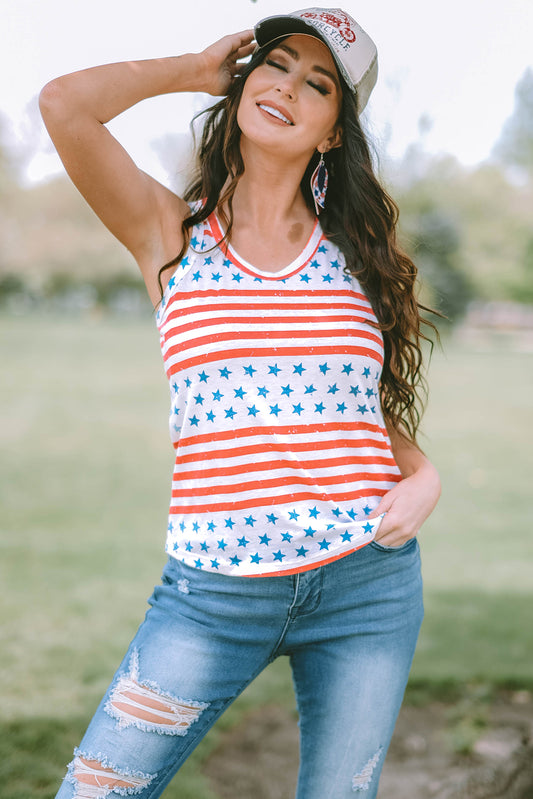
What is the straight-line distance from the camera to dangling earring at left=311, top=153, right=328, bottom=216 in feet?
6.46

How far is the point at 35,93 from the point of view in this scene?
9.51ft

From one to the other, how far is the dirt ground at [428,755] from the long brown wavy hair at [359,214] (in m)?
1.48

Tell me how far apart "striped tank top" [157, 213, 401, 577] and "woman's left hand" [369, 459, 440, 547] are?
3 cm

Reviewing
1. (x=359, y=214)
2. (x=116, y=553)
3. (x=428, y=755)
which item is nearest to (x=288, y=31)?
(x=359, y=214)

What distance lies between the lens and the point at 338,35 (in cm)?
179

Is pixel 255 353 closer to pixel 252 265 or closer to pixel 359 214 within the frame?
pixel 252 265

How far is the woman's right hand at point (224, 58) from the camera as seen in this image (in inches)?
72.8

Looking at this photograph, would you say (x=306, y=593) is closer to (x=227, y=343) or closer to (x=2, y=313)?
(x=227, y=343)

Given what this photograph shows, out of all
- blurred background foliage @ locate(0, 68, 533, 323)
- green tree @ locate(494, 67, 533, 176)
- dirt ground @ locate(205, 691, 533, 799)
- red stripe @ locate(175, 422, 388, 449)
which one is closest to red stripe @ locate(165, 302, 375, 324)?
red stripe @ locate(175, 422, 388, 449)

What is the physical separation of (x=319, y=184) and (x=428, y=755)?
2.39 m

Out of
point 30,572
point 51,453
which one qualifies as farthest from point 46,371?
point 30,572

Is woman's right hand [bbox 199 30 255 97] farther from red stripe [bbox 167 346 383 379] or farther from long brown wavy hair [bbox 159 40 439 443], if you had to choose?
red stripe [bbox 167 346 383 379]

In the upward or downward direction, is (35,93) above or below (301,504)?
above

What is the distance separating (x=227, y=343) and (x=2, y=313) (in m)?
30.8
